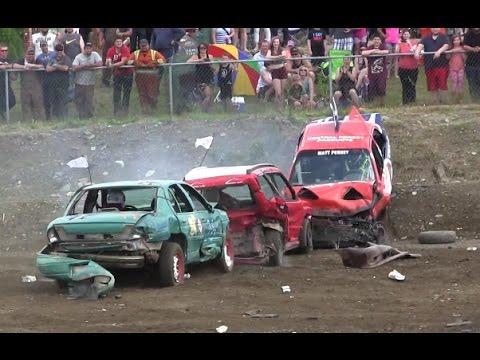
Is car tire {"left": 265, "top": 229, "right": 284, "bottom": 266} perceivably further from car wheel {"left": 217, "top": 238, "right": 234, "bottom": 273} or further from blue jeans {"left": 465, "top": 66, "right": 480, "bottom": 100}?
blue jeans {"left": 465, "top": 66, "right": 480, "bottom": 100}

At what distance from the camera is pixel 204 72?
25.4 metres

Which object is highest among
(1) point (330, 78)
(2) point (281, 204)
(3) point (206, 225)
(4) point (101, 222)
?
(1) point (330, 78)

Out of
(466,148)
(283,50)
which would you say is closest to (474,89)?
(466,148)

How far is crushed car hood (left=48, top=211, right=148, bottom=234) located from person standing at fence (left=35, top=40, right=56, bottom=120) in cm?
1150

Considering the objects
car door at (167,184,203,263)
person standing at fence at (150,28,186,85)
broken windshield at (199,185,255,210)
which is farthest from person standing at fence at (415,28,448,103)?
car door at (167,184,203,263)

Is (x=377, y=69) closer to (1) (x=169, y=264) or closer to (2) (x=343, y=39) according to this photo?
(2) (x=343, y=39)

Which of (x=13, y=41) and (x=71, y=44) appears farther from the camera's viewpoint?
(x=13, y=41)

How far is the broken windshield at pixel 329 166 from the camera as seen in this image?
2097 cm

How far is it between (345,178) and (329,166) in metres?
0.50

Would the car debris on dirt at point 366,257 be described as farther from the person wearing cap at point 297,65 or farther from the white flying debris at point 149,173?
the person wearing cap at point 297,65

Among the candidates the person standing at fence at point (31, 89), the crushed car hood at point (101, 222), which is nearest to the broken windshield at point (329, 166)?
the crushed car hood at point (101, 222)

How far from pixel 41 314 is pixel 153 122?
1390 centimetres

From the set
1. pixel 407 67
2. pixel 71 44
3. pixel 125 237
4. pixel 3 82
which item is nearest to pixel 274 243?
pixel 125 237

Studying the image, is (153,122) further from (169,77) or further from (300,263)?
(300,263)
